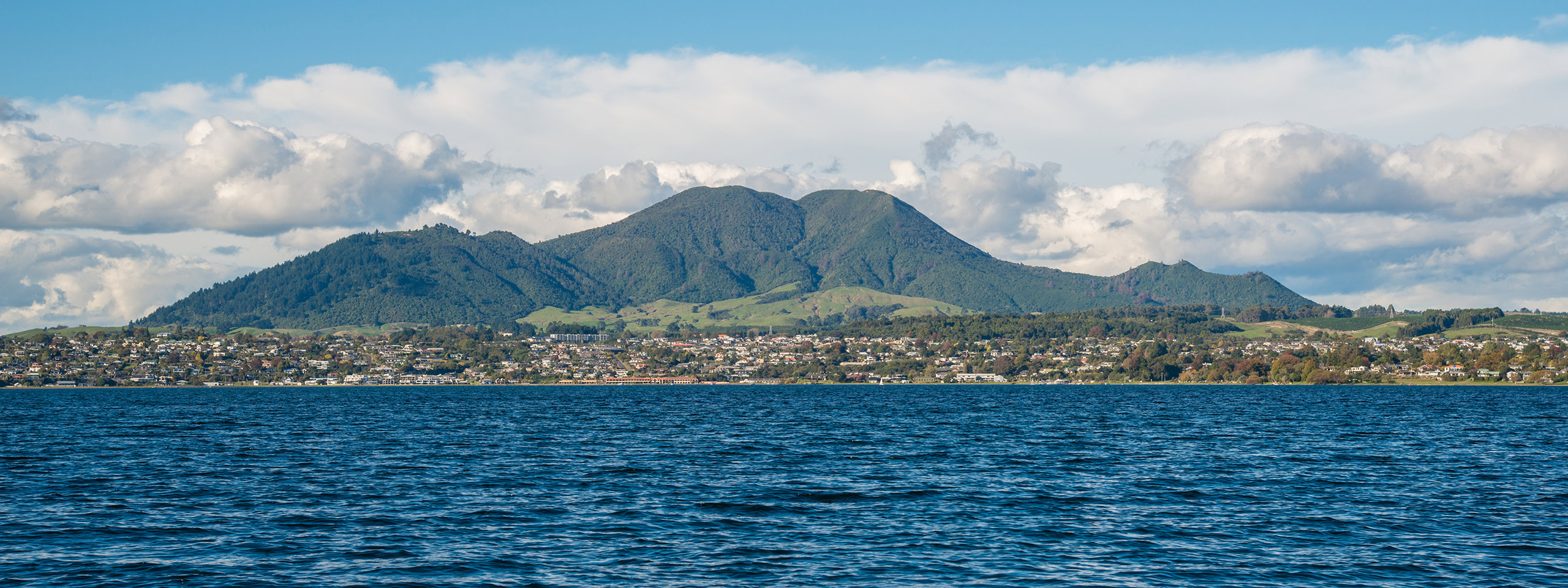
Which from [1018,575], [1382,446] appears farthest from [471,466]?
[1382,446]

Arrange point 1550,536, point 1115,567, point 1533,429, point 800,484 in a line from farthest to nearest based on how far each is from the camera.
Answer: point 1533,429
point 800,484
point 1550,536
point 1115,567

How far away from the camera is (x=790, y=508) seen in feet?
172

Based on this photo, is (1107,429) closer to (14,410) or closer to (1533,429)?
(1533,429)

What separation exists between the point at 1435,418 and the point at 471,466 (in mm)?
101268

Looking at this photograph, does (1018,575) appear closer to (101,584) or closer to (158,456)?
(101,584)

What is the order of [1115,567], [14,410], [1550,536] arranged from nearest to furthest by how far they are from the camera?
[1115,567] < [1550,536] < [14,410]

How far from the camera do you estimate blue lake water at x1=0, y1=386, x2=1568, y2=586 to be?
38094 mm

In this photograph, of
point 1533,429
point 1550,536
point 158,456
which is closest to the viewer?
point 1550,536

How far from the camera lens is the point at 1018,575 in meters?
37.4

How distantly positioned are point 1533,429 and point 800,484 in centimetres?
7740

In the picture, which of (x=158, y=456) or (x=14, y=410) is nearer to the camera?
(x=158, y=456)

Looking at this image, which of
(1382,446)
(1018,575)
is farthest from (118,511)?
(1382,446)

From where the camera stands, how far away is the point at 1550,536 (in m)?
43.7

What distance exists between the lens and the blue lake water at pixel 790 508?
3809 centimetres
